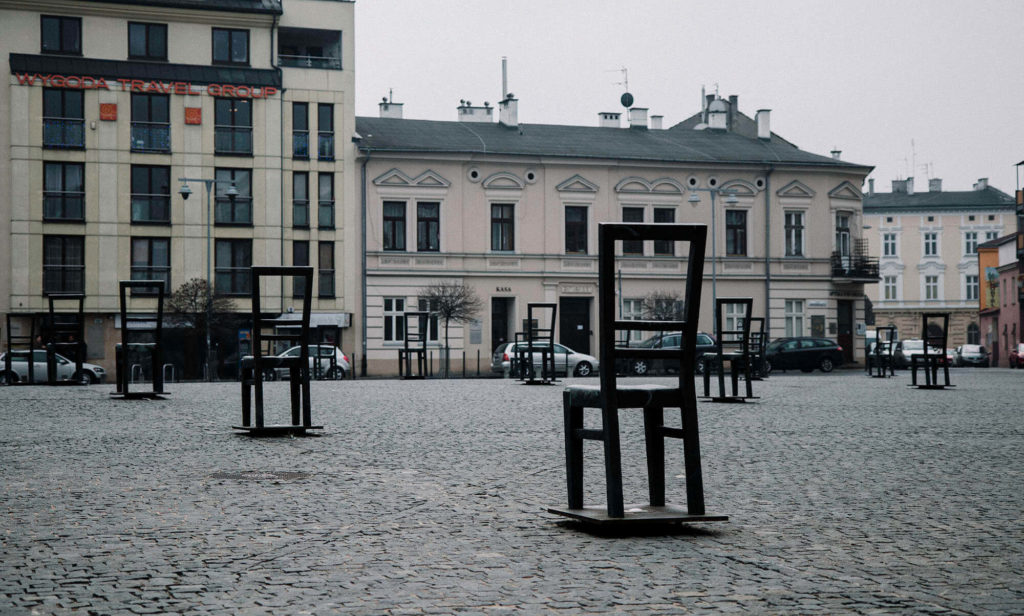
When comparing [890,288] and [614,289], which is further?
[890,288]

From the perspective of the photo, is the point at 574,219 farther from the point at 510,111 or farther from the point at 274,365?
the point at 274,365

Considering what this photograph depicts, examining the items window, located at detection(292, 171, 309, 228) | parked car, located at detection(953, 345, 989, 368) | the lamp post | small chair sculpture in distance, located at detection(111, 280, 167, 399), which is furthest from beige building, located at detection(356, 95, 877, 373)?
small chair sculpture in distance, located at detection(111, 280, 167, 399)

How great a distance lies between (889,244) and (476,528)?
361ft

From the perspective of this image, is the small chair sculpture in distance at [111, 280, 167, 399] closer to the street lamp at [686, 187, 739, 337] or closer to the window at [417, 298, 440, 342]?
the window at [417, 298, 440, 342]

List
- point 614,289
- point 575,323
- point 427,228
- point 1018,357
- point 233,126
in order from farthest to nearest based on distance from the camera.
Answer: point 1018,357 < point 575,323 < point 427,228 < point 233,126 < point 614,289

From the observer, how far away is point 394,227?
53.8 m

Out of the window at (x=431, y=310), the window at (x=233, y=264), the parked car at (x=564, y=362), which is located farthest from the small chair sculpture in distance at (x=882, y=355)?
the window at (x=233, y=264)

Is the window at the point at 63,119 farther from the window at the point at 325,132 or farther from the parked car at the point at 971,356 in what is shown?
the parked car at the point at 971,356

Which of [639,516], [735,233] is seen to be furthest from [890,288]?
[639,516]

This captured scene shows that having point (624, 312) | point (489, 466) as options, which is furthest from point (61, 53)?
point (489, 466)

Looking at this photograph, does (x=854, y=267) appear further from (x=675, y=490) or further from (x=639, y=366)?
(x=675, y=490)

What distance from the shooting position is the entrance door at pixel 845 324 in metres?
60.5

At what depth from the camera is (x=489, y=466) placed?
34.0 ft

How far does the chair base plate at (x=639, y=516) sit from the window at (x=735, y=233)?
52.5 metres
